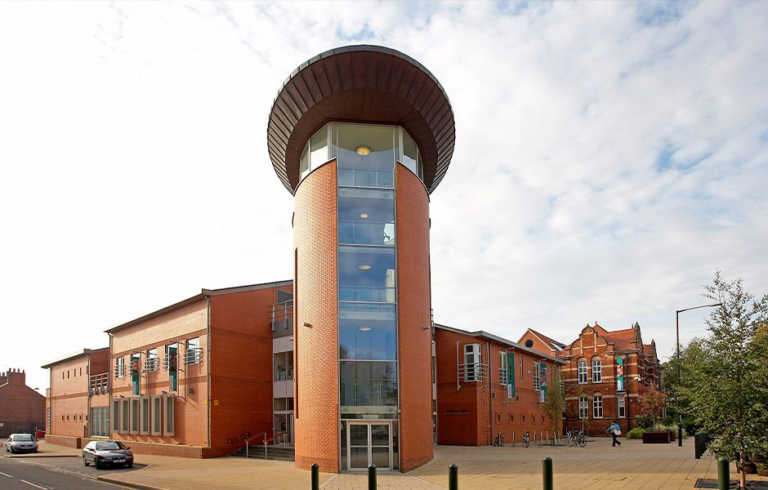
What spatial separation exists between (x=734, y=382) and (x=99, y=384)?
41.8 meters

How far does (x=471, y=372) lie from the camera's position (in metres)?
37.2

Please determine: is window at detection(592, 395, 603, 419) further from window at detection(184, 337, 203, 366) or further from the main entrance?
the main entrance

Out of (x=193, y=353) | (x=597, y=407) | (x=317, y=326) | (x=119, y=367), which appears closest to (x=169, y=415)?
(x=193, y=353)

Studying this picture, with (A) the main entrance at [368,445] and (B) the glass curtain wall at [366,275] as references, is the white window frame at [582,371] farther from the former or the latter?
(A) the main entrance at [368,445]

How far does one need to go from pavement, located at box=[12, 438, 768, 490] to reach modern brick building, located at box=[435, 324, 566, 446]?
9.25 metres

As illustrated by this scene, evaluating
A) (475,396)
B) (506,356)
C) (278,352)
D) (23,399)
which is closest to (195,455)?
(278,352)

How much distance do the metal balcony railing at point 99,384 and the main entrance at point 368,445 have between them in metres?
27.3

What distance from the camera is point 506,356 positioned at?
41469 millimetres

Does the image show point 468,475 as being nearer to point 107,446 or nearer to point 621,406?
point 107,446

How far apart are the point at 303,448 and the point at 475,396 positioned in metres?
15.5

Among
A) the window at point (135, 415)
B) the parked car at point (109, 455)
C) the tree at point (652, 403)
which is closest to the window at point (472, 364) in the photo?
the parked car at point (109, 455)

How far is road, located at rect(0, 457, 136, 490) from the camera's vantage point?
65.9 feet

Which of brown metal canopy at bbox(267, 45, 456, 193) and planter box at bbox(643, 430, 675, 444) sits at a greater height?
brown metal canopy at bbox(267, 45, 456, 193)

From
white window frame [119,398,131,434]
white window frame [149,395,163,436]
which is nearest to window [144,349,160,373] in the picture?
white window frame [149,395,163,436]
